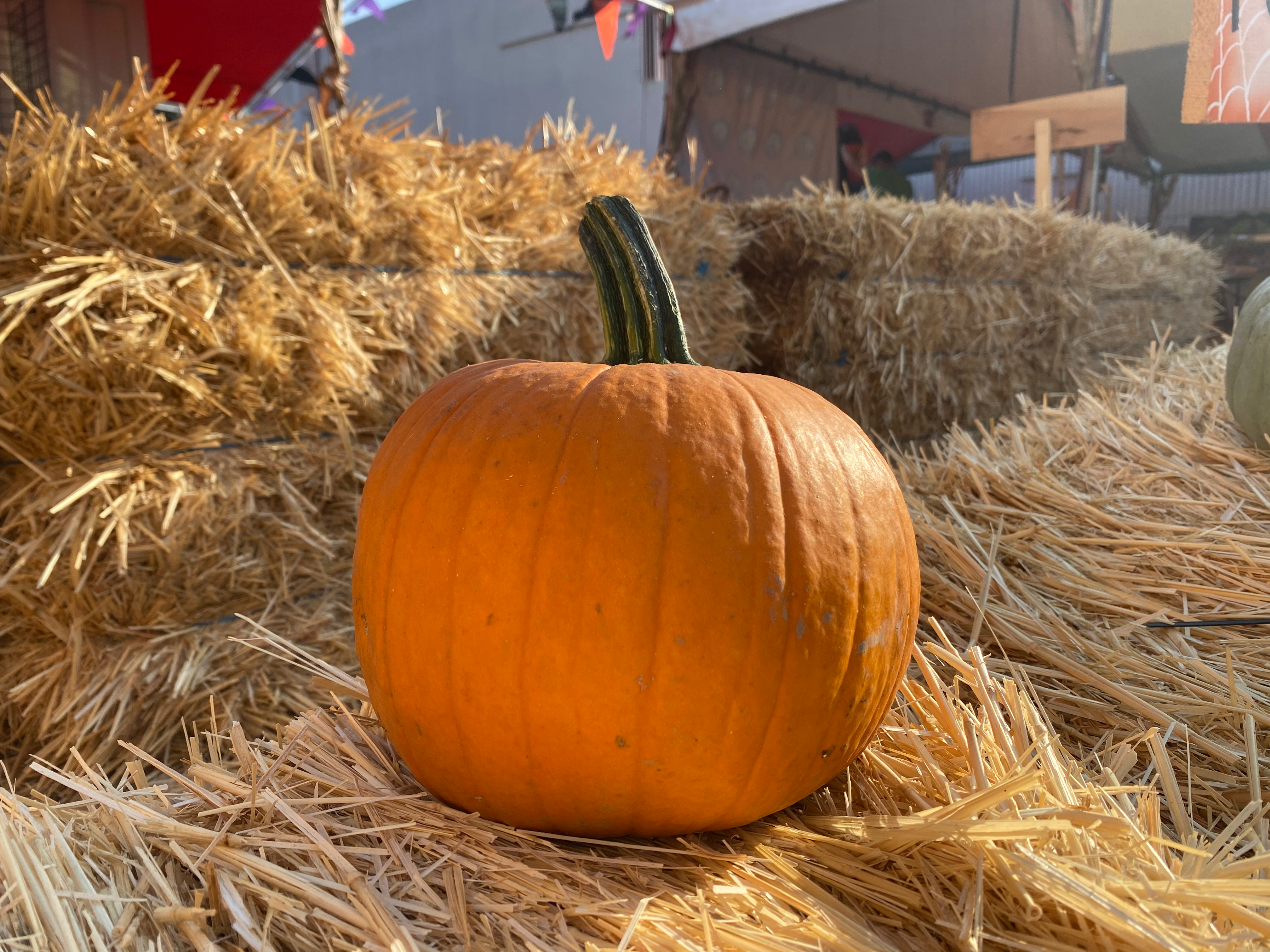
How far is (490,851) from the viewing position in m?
0.90

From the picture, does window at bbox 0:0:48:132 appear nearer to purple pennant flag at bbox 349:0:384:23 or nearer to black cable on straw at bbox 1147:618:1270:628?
purple pennant flag at bbox 349:0:384:23

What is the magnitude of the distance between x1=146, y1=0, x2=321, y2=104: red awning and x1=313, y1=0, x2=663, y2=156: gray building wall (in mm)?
2474

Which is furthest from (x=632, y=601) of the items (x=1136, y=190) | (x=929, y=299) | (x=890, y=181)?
(x=1136, y=190)

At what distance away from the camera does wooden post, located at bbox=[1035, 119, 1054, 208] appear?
4.78 m

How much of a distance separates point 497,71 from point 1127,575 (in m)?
10.9

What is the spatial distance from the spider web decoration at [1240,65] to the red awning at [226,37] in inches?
188

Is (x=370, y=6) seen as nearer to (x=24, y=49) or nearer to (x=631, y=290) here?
(x=24, y=49)

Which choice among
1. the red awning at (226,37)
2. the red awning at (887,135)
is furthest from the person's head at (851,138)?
the red awning at (226,37)

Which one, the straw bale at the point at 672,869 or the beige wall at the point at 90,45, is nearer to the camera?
the straw bale at the point at 672,869

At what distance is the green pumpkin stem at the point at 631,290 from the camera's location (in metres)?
1.09

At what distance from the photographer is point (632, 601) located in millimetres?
860

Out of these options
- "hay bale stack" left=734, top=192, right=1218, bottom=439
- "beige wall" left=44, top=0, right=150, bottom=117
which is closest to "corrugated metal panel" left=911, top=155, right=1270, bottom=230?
"hay bale stack" left=734, top=192, right=1218, bottom=439

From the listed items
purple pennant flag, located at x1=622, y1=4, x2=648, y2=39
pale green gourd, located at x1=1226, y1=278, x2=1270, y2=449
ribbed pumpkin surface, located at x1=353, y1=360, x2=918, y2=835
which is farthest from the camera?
purple pennant flag, located at x1=622, y1=4, x2=648, y2=39

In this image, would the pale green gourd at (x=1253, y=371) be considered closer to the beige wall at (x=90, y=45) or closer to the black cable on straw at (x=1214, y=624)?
the black cable on straw at (x=1214, y=624)
